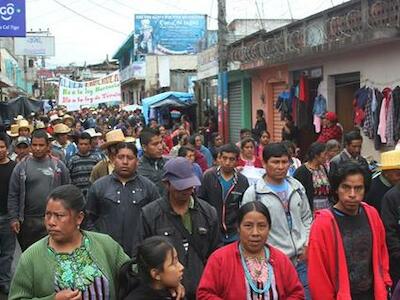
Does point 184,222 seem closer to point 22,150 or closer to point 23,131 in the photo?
point 22,150

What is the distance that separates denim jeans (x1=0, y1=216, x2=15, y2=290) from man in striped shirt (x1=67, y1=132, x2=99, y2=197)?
106 centimetres

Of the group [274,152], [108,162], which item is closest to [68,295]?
[274,152]

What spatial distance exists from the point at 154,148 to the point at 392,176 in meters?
2.33

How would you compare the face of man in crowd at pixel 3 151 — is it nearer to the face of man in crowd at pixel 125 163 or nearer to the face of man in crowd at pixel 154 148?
the face of man in crowd at pixel 154 148

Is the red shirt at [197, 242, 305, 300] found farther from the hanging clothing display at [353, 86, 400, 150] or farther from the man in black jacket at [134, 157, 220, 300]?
the hanging clothing display at [353, 86, 400, 150]

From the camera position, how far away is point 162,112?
23172 millimetres

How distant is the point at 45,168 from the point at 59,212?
11.9 ft

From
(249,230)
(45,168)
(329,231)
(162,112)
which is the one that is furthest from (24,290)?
(162,112)

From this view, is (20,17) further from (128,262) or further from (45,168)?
(128,262)

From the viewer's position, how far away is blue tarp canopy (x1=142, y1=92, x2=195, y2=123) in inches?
864

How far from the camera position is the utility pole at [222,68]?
17.3 metres

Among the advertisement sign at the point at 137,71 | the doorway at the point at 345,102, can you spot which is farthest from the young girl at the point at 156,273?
the advertisement sign at the point at 137,71

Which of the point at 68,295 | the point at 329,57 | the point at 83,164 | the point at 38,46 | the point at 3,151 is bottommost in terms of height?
the point at 68,295

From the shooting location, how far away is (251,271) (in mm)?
3549
